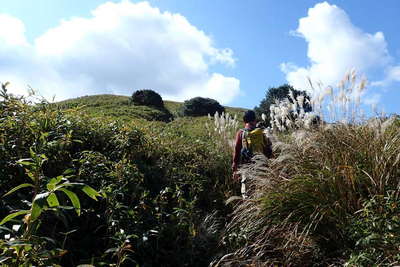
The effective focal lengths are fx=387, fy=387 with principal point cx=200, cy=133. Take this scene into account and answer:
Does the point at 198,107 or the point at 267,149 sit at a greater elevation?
the point at 198,107

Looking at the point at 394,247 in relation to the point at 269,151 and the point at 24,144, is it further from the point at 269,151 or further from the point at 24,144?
the point at 24,144

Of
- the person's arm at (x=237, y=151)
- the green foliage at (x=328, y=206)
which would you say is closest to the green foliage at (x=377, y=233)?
the green foliage at (x=328, y=206)

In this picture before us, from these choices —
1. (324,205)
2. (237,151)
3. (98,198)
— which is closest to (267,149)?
(237,151)

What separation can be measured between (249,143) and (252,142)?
1.9 inches

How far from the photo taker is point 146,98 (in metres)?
26.7

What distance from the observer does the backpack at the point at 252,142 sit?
18.6 ft

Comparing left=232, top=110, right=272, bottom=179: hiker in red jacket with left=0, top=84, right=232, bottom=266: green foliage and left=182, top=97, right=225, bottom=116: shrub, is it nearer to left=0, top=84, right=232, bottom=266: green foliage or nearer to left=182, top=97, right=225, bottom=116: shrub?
left=0, top=84, right=232, bottom=266: green foliage

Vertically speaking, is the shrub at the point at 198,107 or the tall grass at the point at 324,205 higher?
the shrub at the point at 198,107

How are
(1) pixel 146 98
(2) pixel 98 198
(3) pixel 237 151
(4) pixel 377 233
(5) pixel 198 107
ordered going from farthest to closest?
(1) pixel 146 98
(5) pixel 198 107
(3) pixel 237 151
(2) pixel 98 198
(4) pixel 377 233

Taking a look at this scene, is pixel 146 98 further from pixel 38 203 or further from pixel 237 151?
pixel 38 203

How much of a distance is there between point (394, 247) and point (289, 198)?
50.4 inches

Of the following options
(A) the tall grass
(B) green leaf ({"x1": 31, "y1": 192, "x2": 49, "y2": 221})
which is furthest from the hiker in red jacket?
(B) green leaf ({"x1": 31, "y1": 192, "x2": 49, "y2": 221})

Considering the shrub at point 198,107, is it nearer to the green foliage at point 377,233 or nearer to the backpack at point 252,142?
the backpack at point 252,142

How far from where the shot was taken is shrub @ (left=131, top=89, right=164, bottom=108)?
26747mm
